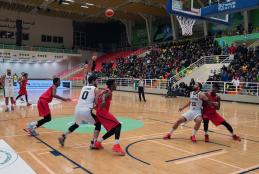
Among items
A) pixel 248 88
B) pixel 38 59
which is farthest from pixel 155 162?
pixel 38 59

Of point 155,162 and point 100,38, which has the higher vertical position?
point 100,38

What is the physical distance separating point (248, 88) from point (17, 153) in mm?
15858

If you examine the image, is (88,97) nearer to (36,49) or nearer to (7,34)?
(36,49)

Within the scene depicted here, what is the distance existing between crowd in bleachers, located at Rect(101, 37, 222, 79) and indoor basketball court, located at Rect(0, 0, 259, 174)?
0.43 feet

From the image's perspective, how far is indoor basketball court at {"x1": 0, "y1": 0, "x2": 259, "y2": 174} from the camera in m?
5.86

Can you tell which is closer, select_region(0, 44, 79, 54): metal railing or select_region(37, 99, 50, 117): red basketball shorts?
select_region(37, 99, 50, 117): red basketball shorts

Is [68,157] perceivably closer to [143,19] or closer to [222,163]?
[222,163]

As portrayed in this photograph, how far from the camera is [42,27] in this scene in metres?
42.7

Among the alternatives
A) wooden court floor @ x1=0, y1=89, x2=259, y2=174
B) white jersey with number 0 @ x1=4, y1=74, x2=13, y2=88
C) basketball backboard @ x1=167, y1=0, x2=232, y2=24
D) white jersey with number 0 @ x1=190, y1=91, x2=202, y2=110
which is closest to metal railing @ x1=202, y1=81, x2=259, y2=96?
basketball backboard @ x1=167, y1=0, x2=232, y2=24

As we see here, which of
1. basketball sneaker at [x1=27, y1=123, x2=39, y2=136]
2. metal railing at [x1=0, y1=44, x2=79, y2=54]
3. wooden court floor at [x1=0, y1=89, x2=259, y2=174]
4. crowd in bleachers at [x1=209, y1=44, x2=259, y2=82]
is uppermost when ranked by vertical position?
metal railing at [x1=0, y1=44, x2=79, y2=54]

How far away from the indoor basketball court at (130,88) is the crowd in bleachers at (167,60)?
13cm

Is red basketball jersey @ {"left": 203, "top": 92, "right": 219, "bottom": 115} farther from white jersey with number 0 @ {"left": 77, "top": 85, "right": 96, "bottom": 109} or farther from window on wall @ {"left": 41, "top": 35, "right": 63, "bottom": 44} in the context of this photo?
window on wall @ {"left": 41, "top": 35, "right": 63, "bottom": 44}

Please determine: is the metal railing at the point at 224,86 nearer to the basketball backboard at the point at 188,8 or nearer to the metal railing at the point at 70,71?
the basketball backboard at the point at 188,8

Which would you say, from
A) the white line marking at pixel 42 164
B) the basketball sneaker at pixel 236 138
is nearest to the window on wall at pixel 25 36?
the white line marking at pixel 42 164
